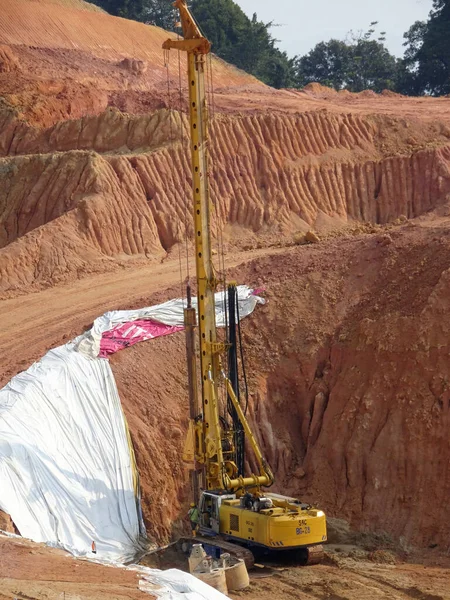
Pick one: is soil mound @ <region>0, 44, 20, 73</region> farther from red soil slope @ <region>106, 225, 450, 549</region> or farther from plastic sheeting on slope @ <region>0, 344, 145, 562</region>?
plastic sheeting on slope @ <region>0, 344, 145, 562</region>

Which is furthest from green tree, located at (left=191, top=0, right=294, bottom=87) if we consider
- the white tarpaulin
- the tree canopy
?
the white tarpaulin

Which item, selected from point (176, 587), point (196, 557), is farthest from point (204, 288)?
point (176, 587)

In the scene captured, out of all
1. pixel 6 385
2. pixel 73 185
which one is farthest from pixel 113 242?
pixel 6 385

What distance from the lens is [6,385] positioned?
94.3ft

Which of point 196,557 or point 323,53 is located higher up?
point 323,53

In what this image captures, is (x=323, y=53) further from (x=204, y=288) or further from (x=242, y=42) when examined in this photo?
(x=204, y=288)

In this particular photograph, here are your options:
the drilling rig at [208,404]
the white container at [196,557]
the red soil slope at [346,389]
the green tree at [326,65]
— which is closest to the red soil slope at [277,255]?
the red soil slope at [346,389]

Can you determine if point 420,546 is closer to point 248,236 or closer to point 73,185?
point 248,236

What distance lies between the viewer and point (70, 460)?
27234 mm

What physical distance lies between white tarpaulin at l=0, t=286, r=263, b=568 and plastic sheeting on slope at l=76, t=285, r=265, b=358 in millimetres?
461

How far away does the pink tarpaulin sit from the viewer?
1237 inches

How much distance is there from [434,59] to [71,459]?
5187cm

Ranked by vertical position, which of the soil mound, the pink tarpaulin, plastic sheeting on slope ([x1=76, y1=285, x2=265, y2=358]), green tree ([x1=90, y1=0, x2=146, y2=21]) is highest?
green tree ([x1=90, y1=0, x2=146, y2=21])

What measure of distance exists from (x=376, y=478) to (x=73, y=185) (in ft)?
61.8
